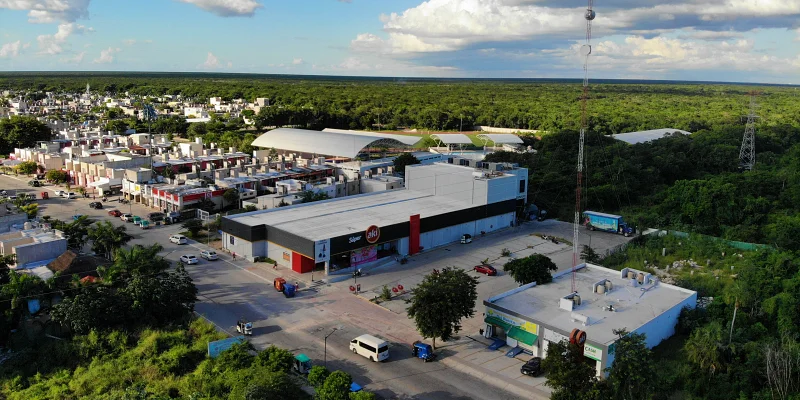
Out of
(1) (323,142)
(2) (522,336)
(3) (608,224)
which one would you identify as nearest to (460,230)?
(3) (608,224)

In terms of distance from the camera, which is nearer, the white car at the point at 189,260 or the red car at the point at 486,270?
the red car at the point at 486,270

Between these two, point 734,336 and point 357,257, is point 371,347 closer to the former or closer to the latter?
point 357,257

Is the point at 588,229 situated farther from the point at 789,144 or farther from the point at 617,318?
the point at 789,144

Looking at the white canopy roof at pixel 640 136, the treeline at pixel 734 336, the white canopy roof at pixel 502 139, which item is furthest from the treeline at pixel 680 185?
the white canopy roof at pixel 502 139

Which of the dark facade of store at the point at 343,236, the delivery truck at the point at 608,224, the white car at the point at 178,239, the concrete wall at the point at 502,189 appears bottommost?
the white car at the point at 178,239

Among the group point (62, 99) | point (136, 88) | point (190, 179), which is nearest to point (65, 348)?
point (190, 179)

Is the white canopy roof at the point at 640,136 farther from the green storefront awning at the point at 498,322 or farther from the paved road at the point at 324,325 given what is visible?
the paved road at the point at 324,325
